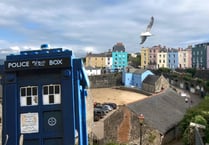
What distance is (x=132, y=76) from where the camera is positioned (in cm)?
9431

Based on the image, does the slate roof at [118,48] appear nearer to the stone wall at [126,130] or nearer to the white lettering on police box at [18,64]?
the stone wall at [126,130]

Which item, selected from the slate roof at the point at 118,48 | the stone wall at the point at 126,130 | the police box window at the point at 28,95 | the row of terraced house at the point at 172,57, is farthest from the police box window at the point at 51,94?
the slate roof at the point at 118,48

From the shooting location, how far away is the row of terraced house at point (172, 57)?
130125 mm

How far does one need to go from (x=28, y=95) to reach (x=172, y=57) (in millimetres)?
130204

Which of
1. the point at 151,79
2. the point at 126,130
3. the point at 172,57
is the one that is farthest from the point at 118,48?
the point at 126,130

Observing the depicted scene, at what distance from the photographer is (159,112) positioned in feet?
106

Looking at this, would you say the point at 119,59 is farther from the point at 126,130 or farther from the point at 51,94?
the point at 51,94

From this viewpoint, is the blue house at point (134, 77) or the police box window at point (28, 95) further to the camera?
the blue house at point (134, 77)

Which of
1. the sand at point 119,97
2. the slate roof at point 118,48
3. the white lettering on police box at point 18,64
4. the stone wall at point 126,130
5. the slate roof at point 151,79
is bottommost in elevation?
the sand at point 119,97

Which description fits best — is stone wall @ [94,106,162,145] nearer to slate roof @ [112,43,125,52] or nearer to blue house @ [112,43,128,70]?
blue house @ [112,43,128,70]

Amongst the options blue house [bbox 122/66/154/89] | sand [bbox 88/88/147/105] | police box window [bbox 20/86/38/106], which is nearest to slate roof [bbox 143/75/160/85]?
blue house [bbox 122/66/154/89]

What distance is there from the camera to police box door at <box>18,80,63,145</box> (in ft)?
22.8

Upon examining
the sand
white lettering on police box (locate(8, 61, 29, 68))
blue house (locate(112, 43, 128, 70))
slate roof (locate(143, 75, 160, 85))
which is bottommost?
the sand

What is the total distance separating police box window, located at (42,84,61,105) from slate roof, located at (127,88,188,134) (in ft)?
65.7
